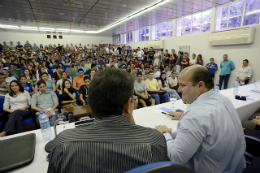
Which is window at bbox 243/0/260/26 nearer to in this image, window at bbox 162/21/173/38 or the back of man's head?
window at bbox 162/21/173/38

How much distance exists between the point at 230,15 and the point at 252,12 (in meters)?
0.84

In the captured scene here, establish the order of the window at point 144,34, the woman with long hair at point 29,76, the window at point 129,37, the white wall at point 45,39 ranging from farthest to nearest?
1. the window at point 129,37
2. the white wall at point 45,39
3. the window at point 144,34
4. the woman with long hair at point 29,76

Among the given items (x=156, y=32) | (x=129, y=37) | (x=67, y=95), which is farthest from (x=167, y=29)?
(x=67, y=95)

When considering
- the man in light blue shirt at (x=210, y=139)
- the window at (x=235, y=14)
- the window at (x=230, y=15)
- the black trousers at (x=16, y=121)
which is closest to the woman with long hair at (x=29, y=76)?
the black trousers at (x=16, y=121)

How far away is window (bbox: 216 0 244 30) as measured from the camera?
5.94 m

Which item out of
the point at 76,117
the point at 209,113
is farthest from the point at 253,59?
the point at 76,117

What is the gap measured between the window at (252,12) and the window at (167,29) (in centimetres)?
428

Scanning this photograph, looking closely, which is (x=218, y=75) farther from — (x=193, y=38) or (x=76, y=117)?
(x=76, y=117)

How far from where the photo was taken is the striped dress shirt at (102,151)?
1.90 feet

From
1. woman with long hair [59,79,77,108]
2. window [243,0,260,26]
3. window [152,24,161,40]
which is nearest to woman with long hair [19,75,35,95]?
woman with long hair [59,79,77,108]

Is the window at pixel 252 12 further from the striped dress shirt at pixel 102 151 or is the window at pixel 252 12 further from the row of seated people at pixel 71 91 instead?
the striped dress shirt at pixel 102 151

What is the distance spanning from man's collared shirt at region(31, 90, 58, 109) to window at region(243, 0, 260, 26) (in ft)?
26.2

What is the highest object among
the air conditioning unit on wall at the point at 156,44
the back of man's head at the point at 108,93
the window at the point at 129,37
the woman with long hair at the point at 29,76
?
the window at the point at 129,37

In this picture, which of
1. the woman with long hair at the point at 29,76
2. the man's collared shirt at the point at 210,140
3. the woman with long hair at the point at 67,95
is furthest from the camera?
the woman with long hair at the point at 29,76
